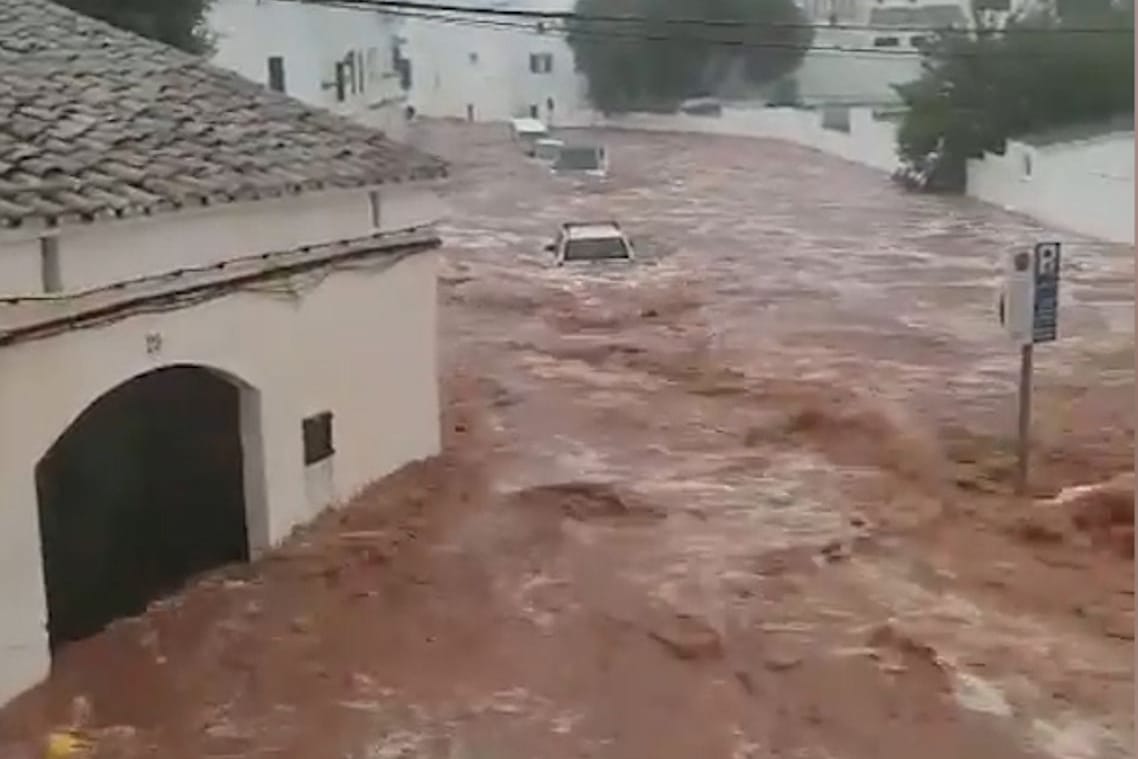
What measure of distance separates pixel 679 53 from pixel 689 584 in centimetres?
2559

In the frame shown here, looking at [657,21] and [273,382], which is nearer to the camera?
[273,382]

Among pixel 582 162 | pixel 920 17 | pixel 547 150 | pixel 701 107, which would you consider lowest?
pixel 582 162

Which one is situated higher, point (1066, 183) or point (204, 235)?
point (204, 235)

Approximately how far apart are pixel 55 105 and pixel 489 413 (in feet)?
14.6

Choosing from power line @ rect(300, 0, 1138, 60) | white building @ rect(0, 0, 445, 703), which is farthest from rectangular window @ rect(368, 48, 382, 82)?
white building @ rect(0, 0, 445, 703)

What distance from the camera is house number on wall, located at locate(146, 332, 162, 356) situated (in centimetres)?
643

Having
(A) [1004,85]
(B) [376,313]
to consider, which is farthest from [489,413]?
(A) [1004,85]

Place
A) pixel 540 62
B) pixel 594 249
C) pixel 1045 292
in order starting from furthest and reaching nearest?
pixel 540 62
pixel 594 249
pixel 1045 292

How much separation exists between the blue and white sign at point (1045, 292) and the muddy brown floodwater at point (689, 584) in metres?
1.01

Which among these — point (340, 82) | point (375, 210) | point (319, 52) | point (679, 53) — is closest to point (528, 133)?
point (679, 53)

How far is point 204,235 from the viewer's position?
6.86 m

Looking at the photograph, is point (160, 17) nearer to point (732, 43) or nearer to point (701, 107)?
point (732, 43)

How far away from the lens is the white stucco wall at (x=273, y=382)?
580 centimetres

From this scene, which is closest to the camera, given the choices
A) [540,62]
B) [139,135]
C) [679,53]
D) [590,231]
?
[139,135]
